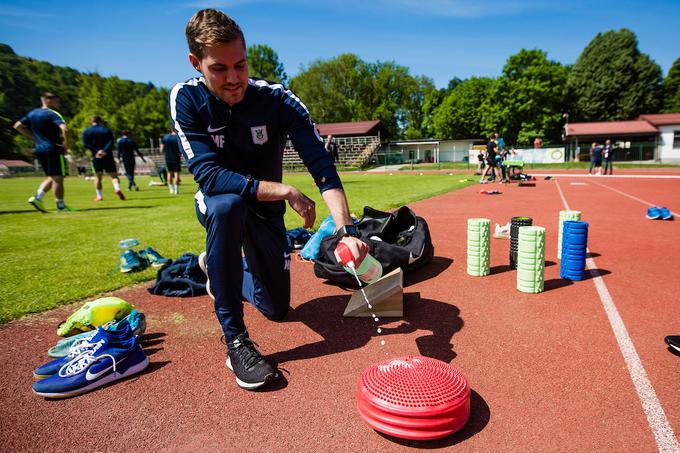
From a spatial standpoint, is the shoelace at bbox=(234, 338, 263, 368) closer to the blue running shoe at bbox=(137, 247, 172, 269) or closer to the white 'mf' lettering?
the white 'mf' lettering

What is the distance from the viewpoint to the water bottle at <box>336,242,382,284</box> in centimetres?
217

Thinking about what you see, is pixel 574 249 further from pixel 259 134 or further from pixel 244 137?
pixel 244 137

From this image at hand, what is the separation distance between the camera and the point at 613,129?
47.8m

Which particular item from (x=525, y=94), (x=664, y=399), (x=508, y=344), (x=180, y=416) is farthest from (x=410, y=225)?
(x=525, y=94)

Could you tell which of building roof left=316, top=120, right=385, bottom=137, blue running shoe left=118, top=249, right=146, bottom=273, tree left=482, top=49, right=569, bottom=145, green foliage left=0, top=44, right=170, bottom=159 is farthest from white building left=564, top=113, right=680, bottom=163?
green foliage left=0, top=44, right=170, bottom=159

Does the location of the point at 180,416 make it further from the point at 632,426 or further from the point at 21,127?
the point at 21,127

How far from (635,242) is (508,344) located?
16.1 ft

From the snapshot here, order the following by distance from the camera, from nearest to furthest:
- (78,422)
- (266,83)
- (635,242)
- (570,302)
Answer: (78,422), (266,83), (570,302), (635,242)

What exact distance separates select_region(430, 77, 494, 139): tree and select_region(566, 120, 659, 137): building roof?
1582 cm

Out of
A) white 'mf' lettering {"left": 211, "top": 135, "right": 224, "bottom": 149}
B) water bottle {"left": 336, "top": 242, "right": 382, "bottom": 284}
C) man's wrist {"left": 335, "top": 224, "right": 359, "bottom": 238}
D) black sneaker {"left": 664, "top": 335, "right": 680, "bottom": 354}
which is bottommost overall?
black sneaker {"left": 664, "top": 335, "right": 680, "bottom": 354}

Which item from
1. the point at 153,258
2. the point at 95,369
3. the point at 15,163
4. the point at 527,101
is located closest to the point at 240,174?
the point at 95,369

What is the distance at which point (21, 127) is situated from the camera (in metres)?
9.43

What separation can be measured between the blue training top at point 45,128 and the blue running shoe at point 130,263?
6701mm

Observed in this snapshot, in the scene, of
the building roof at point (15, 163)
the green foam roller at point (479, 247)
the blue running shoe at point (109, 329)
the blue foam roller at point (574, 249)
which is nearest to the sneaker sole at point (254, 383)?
the blue running shoe at point (109, 329)
